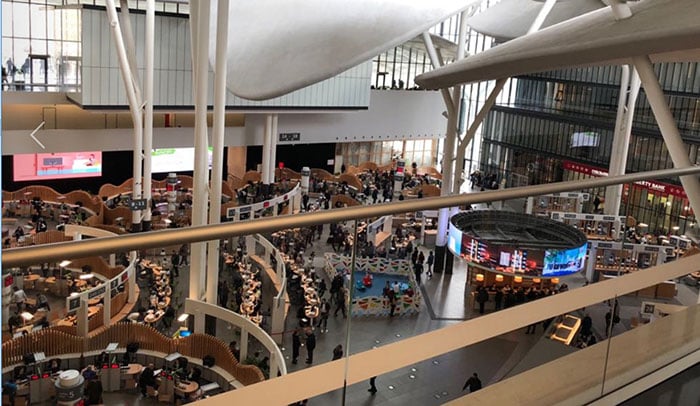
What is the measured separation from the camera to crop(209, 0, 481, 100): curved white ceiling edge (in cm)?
2042

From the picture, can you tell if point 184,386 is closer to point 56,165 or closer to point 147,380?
point 147,380

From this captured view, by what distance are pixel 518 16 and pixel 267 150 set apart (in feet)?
53.4

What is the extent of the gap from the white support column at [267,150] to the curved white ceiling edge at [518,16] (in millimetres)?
13399

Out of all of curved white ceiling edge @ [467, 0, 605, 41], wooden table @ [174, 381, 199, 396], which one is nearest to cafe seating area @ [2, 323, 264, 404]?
wooden table @ [174, 381, 199, 396]

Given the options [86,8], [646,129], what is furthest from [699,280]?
[646,129]

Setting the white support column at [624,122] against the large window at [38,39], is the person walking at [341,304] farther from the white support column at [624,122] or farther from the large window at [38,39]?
the large window at [38,39]

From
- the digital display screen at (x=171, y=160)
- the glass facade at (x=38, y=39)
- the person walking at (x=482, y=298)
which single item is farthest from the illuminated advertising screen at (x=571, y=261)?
the digital display screen at (x=171, y=160)

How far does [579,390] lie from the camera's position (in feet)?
10.6

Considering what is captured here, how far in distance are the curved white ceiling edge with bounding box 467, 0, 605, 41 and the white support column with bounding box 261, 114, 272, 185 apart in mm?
13399

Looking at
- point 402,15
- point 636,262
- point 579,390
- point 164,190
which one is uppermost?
point 402,15

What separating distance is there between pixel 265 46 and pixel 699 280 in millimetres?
18886

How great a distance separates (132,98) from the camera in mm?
28297

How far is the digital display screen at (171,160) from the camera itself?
42.3 m

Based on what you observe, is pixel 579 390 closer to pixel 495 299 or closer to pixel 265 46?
pixel 495 299
